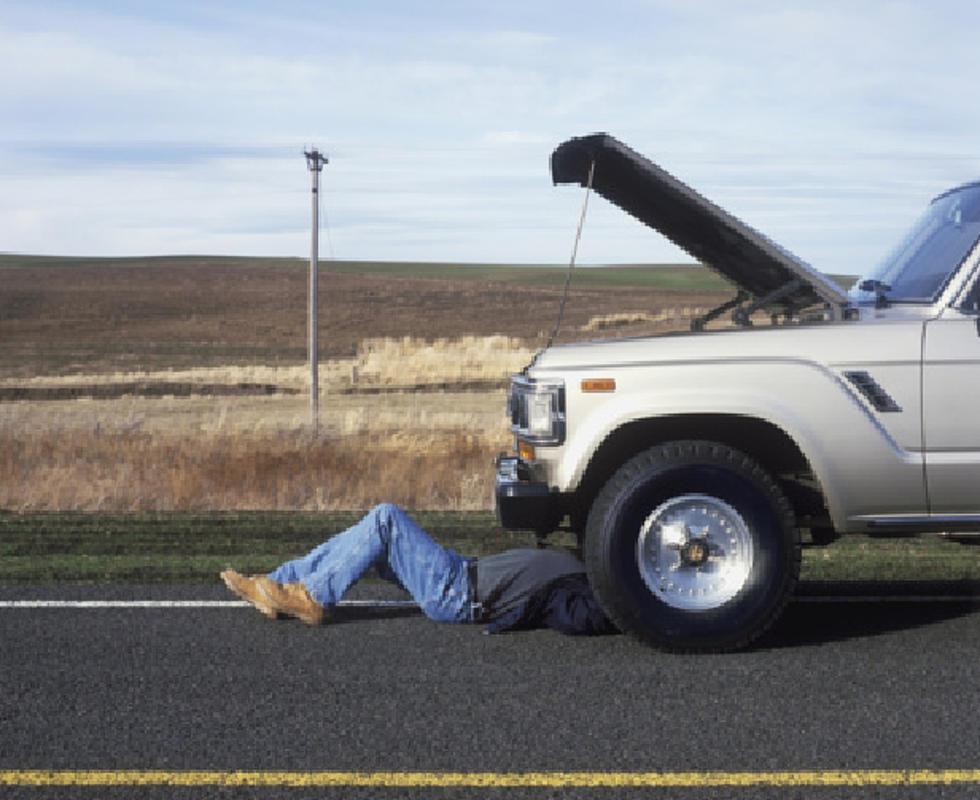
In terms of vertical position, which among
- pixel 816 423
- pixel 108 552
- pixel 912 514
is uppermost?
pixel 816 423

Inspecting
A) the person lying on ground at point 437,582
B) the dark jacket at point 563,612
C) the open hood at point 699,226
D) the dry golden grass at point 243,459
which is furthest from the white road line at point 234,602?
the dry golden grass at point 243,459

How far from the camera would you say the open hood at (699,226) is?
665 cm

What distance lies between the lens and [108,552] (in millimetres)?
10531

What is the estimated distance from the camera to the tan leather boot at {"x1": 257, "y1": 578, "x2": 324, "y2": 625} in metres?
6.79

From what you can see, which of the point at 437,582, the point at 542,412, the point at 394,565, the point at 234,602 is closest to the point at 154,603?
the point at 234,602

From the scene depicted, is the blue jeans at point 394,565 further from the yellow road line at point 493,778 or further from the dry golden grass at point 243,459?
the dry golden grass at point 243,459

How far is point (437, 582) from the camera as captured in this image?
677 centimetres

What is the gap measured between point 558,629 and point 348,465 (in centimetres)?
1222

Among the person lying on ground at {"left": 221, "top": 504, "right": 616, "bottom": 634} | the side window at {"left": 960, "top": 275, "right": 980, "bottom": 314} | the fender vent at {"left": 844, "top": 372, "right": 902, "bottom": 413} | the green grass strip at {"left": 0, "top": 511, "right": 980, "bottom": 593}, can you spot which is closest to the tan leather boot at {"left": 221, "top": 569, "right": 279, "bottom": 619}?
the person lying on ground at {"left": 221, "top": 504, "right": 616, "bottom": 634}

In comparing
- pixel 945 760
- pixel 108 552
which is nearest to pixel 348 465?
pixel 108 552

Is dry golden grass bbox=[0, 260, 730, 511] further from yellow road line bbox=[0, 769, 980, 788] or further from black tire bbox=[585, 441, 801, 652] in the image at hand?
yellow road line bbox=[0, 769, 980, 788]

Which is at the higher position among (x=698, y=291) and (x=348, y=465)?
(x=698, y=291)

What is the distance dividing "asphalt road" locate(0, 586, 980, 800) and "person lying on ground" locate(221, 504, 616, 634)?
13 cm

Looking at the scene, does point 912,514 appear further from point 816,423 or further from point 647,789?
point 647,789
